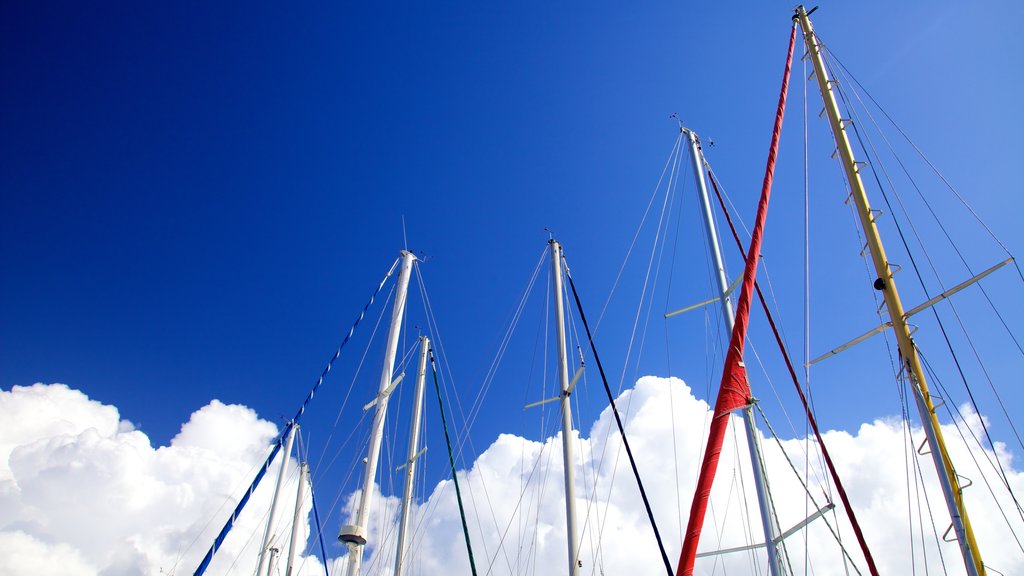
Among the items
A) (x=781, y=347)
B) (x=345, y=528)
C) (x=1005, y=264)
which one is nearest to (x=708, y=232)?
(x=781, y=347)

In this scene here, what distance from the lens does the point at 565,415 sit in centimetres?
1691

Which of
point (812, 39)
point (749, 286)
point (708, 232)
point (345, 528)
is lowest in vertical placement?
point (345, 528)

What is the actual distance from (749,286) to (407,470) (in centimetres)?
1693

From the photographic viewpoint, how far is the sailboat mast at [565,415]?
14.3m

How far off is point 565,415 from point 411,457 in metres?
7.80

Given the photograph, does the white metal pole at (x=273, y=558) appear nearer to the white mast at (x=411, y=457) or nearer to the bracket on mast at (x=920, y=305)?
the white mast at (x=411, y=457)

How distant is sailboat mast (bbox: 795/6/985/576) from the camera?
854 cm

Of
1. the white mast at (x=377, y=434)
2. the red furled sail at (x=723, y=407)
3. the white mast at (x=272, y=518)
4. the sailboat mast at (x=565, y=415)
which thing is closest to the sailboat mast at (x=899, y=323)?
the red furled sail at (x=723, y=407)

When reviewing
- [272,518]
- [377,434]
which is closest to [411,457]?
[377,434]

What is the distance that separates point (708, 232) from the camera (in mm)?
15852

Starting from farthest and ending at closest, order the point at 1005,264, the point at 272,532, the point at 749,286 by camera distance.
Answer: the point at 272,532 → the point at 1005,264 → the point at 749,286

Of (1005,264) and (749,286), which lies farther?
(1005,264)

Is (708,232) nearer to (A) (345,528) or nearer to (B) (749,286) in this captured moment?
(B) (749,286)

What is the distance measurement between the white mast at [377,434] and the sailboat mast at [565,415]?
17.9 ft
